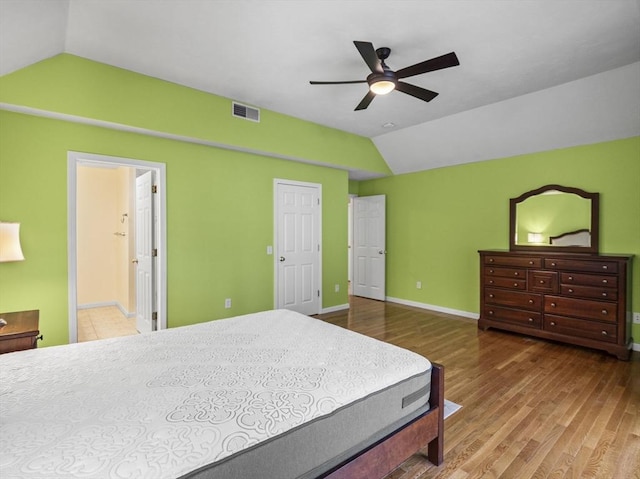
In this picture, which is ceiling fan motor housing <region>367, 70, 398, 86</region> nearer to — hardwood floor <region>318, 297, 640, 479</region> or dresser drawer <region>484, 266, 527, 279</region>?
hardwood floor <region>318, 297, 640, 479</region>

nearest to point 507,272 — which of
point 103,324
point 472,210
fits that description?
point 472,210

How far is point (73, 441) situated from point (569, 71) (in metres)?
4.47

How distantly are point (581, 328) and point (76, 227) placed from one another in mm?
5694

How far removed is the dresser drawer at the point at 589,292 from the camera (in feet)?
11.6

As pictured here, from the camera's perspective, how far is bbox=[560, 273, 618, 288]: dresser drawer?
3518mm

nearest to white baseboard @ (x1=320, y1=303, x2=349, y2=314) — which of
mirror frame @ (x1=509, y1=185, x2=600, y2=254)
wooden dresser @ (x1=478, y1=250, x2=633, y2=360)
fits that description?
wooden dresser @ (x1=478, y1=250, x2=633, y2=360)

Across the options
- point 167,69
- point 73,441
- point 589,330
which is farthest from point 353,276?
point 73,441

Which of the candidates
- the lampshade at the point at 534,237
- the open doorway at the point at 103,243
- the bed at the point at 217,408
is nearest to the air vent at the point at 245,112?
the open doorway at the point at 103,243

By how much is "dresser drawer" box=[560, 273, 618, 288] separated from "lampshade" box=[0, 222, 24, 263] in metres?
5.24

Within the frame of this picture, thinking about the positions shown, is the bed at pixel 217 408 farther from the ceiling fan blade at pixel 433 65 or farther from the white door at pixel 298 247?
the white door at pixel 298 247

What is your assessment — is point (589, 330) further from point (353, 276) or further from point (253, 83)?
point (253, 83)

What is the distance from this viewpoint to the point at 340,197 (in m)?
5.51

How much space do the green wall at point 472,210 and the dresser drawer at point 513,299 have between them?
0.56 meters

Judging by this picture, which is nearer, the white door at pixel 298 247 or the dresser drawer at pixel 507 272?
the dresser drawer at pixel 507 272
